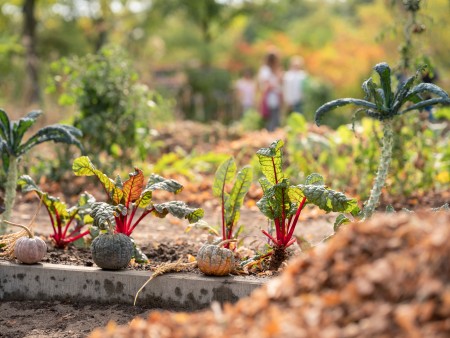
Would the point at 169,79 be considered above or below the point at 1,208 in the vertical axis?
above

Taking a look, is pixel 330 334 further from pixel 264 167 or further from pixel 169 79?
pixel 169 79

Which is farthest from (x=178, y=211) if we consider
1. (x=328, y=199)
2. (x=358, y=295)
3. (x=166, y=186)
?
(x=358, y=295)

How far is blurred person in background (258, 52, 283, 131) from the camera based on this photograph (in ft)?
39.2

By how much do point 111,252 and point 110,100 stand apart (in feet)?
10.6

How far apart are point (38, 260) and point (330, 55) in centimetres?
1788


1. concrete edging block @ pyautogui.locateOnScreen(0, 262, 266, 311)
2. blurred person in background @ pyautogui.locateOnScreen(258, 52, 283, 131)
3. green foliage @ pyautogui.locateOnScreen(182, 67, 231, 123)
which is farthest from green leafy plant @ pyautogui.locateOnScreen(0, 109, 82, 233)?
green foliage @ pyautogui.locateOnScreen(182, 67, 231, 123)

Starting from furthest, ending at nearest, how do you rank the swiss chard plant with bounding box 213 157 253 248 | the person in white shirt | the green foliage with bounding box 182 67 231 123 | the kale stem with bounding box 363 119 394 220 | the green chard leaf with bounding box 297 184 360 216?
the green foliage with bounding box 182 67 231 123
the person in white shirt
the swiss chard plant with bounding box 213 157 253 248
the kale stem with bounding box 363 119 394 220
the green chard leaf with bounding box 297 184 360 216

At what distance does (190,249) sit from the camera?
4.36m

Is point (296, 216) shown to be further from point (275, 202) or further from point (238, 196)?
point (238, 196)

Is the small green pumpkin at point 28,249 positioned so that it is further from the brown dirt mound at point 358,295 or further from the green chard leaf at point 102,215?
the brown dirt mound at point 358,295

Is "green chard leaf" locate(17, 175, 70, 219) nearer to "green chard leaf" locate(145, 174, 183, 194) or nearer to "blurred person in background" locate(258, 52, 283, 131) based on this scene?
"green chard leaf" locate(145, 174, 183, 194)

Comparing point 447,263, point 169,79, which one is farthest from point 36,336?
point 169,79

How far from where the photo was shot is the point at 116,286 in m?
3.55

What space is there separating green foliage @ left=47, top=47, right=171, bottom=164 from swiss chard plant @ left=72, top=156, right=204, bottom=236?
2.67m
